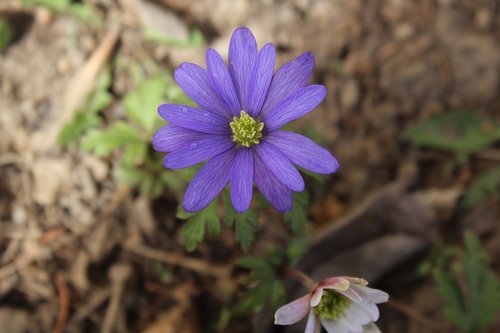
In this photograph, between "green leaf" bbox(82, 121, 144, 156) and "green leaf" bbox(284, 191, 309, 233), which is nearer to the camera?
"green leaf" bbox(284, 191, 309, 233)

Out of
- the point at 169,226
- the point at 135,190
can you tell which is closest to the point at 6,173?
the point at 135,190

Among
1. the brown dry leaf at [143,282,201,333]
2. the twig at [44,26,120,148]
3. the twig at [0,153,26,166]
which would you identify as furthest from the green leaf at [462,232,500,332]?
the twig at [0,153,26,166]

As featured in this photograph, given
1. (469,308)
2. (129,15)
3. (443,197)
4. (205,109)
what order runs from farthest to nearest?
(129,15) < (443,197) < (469,308) < (205,109)

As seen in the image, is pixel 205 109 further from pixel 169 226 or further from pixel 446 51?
pixel 446 51

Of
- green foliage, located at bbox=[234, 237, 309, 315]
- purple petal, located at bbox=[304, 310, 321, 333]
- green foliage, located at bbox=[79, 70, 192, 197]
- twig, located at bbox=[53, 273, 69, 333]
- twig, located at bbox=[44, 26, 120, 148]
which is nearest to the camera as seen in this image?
purple petal, located at bbox=[304, 310, 321, 333]

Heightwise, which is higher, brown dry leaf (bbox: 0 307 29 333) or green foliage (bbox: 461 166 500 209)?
brown dry leaf (bbox: 0 307 29 333)

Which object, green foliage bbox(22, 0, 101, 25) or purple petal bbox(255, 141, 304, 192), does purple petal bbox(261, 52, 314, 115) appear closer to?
purple petal bbox(255, 141, 304, 192)
